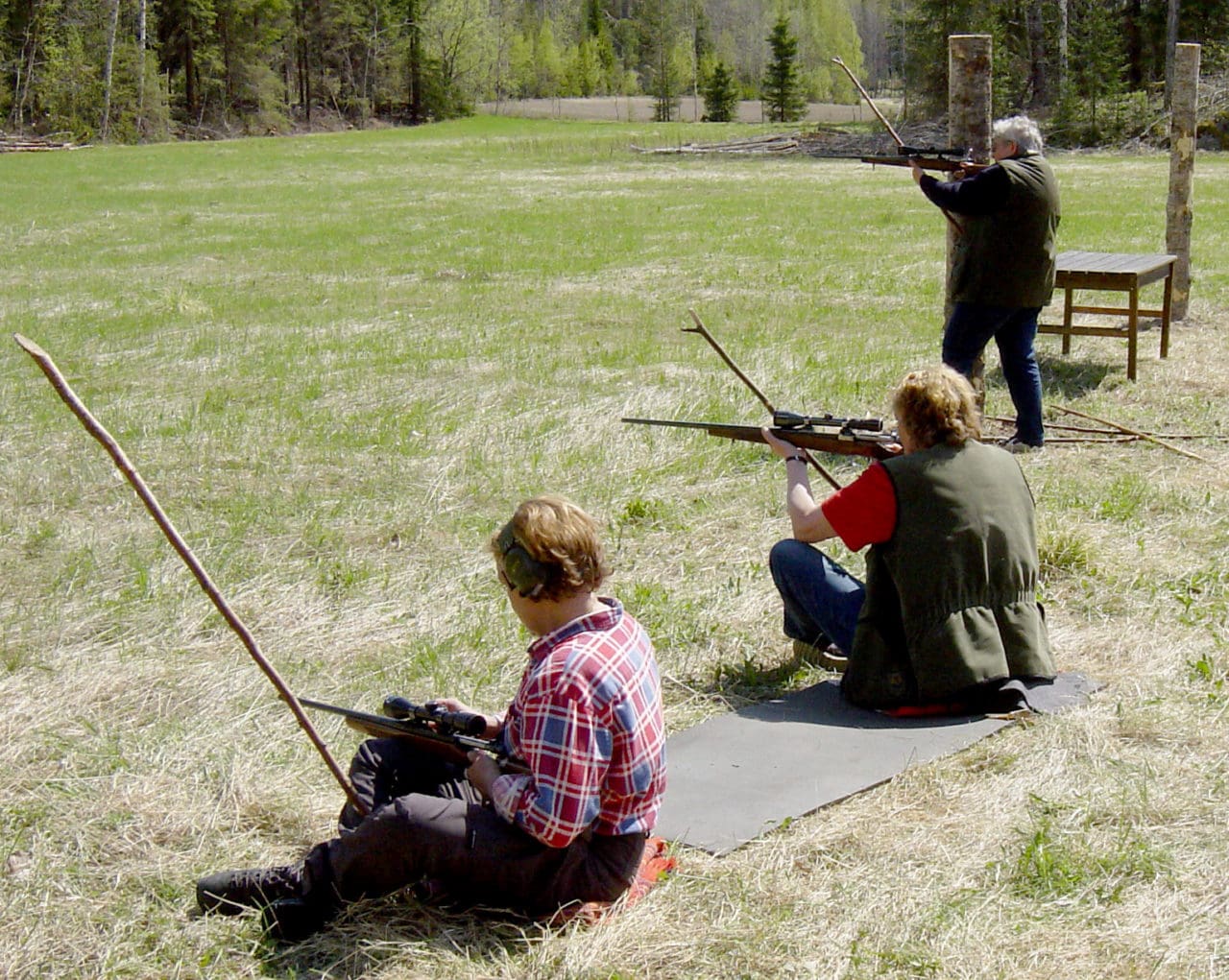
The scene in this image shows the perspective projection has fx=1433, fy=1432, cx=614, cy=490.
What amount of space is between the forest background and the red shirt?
4022 cm

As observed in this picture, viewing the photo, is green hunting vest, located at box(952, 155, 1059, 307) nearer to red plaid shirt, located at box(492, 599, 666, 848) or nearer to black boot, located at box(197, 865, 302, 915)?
red plaid shirt, located at box(492, 599, 666, 848)

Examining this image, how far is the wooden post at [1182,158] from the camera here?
42.2ft

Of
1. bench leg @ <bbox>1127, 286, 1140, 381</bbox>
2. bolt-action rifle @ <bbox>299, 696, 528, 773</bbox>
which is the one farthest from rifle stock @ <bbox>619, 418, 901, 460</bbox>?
bench leg @ <bbox>1127, 286, 1140, 381</bbox>

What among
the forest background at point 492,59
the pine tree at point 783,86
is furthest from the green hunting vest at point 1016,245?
the pine tree at point 783,86

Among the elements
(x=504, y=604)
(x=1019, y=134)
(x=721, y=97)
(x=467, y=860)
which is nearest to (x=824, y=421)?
(x=504, y=604)

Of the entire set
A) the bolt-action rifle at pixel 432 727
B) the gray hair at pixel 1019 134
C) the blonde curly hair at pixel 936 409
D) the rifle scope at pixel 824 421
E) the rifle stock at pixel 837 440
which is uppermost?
the gray hair at pixel 1019 134

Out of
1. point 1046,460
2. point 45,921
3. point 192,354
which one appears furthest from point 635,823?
point 192,354

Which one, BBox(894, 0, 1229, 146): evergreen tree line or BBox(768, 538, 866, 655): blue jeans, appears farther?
BBox(894, 0, 1229, 146): evergreen tree line

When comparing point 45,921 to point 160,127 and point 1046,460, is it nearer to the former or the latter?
point 1046,460

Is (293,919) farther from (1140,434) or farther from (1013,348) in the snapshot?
(1140,434)

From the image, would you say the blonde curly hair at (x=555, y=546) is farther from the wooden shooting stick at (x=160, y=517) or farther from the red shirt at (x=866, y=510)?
the red shirt at (x=866, y=510)

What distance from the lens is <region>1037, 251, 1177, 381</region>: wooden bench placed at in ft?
35.2

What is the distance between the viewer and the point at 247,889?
3.80 metres

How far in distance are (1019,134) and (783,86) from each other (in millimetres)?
69927
